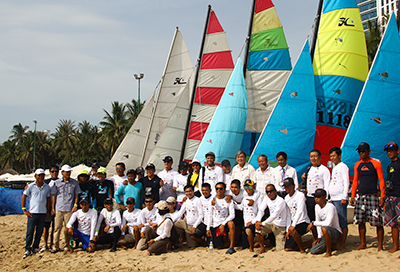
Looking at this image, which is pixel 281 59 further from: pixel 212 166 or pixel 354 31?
pixel 212 166

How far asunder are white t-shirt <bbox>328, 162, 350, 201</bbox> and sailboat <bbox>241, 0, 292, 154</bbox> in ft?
28.1

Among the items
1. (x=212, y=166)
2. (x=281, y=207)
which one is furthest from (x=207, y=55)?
(x=281, y=207)

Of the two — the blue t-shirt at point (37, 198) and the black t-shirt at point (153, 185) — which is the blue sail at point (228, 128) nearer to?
the black t-shirt at point (153, 185)

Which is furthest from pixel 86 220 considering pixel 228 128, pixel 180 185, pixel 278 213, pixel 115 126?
pixel 115 126

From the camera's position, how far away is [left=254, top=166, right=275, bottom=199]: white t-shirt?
27.1ft

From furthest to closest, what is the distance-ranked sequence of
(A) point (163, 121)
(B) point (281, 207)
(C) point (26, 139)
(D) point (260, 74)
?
(C) point (26, 139) < (A) point (163, 121) < (D) point (260, 74) < (B) point (281, 207)

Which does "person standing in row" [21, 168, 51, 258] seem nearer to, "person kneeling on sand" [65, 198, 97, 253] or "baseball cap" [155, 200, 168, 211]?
"person kneeling on sand" [65, 198, 97, 253]

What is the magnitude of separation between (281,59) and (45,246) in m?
12.3

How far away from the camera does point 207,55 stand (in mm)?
17438

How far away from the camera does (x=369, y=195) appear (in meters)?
6.73

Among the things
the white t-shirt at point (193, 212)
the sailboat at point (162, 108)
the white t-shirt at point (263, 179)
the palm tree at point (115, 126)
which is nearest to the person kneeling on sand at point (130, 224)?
the white t-shirt at point (193, 212)

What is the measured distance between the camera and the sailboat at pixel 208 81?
16891 mm

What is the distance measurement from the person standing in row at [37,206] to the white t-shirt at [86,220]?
0.70 meters

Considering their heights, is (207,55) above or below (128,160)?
above
